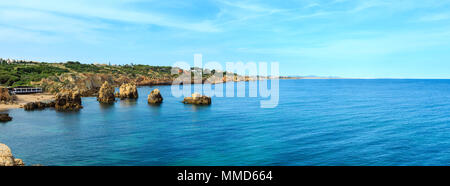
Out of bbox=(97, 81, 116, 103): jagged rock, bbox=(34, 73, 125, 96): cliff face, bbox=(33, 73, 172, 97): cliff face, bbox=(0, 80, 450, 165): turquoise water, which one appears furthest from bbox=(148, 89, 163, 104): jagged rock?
bbox=(34, 73, 125, 96): cliff face

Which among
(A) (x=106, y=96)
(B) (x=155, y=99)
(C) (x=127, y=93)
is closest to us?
(B) (x=155, y=99)

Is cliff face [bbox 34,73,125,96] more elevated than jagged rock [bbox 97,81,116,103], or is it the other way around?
cliff face [bbox 34,73,125,96]

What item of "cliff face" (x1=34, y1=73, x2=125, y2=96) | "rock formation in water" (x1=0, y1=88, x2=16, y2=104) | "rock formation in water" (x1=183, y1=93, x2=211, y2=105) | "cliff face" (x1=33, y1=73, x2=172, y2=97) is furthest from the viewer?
"cliff face" (x1=33, y1=73, x2=172, y2=97)

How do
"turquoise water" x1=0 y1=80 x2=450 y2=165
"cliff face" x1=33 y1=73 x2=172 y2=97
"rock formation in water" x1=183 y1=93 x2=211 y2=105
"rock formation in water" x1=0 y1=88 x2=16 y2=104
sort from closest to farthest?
"turquoise water" x1=0 y1=80 x2=450 y2=165
"rock formation in water" x1=0 y1=88 x2=16 y2=104
"rock formation in water" x1=183 y1=93 x2=211 y2=105
"cliff face" x1=33 y1=73 x2=172 y2=97

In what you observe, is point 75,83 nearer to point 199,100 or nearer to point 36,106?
point 36,106

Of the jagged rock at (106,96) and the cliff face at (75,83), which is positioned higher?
the cliff face at (75,83)

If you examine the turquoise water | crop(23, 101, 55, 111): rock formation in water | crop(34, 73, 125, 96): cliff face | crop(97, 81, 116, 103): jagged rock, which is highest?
crop(34, 73, 125, 96): cliff face

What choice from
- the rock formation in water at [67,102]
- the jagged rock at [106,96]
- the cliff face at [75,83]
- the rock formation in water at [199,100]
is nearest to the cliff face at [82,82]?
the cliff face at [75,83]

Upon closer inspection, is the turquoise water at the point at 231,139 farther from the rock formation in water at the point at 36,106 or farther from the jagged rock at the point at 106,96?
the jagged rock at the point at 106,96

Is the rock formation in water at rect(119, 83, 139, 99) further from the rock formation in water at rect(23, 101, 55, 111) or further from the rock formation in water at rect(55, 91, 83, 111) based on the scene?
the rock formation in water at rect(23, 101, 55, 111)

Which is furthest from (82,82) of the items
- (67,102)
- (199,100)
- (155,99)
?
(199,100)
